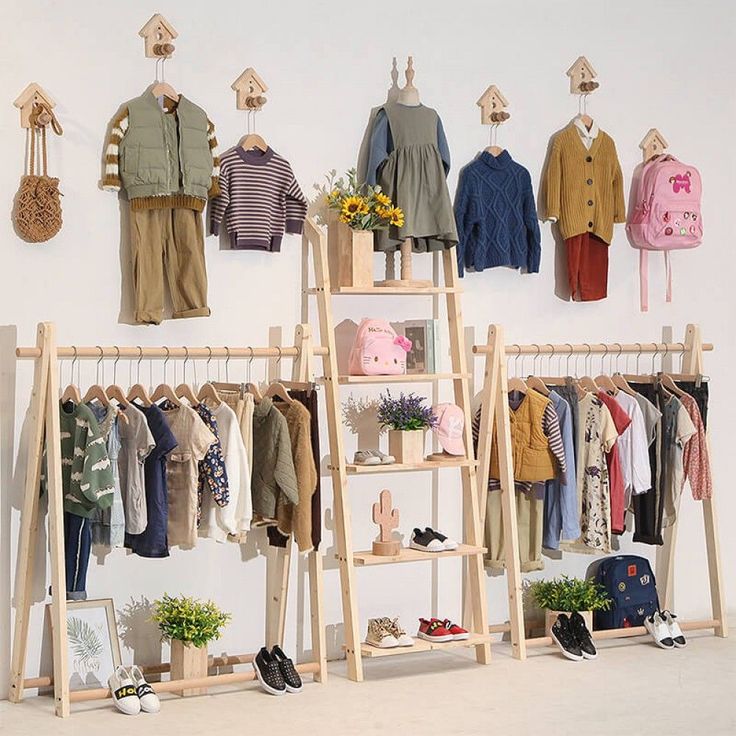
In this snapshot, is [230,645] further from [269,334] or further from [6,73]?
[6,73]

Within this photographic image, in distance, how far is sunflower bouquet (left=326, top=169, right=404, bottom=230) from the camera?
189 inches

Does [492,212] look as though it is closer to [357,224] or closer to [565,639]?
[357,224]

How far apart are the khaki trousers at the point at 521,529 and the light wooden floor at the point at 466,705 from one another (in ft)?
1.34

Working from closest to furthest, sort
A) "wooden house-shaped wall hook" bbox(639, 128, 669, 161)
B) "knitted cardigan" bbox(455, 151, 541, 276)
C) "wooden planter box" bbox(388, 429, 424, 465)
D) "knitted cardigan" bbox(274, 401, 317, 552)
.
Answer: "knitted cardigan" bbox(274, 401, 317, 552) < "wooden planter box" bbox(388, 429, 424, 465) < "knitted cardigan" bbox(455, 151, 541, 276) < "wooden house-shaped wall hook" bbox(639, 128, 669, 161)

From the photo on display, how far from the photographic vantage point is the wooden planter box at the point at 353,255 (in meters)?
4.79

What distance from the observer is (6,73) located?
4.43 m

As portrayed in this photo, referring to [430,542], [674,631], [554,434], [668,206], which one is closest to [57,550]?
[430,542]

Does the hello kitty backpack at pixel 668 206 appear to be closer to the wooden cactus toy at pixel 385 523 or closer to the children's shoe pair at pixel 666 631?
the children's shoe pair at pixel 666 631

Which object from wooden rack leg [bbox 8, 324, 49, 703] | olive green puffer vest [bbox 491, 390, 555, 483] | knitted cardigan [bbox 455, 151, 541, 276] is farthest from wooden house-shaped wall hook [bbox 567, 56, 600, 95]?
wooden rack leg [bbox 8, 324, 49, 703]

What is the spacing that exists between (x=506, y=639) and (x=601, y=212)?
1.91 meters

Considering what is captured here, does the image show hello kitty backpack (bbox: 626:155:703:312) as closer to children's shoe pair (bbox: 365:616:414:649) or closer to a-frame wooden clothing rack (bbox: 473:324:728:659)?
a-frame wooden clothing rack (bbox: 473:324:728:659)

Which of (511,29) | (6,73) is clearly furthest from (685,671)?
(6,73)

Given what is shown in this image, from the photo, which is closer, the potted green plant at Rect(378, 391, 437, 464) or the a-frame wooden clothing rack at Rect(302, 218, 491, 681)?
the a-frame wooden clothing rack at Rect(302, 218, 491, 681)

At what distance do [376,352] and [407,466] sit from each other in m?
0.46
